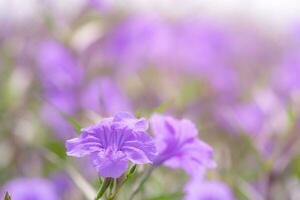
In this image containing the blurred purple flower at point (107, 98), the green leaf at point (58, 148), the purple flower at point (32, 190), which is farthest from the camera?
the blurred purple flower at point (107, 98)

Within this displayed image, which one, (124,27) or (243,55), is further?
(243,55)

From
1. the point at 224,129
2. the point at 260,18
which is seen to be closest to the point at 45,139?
the point at 224,129

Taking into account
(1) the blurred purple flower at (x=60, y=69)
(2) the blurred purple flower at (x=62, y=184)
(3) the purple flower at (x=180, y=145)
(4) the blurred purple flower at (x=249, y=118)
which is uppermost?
(4) the blurred purple flower at (x=249, y=118)

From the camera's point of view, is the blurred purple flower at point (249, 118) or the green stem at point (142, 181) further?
the blurred purple flower at point (249, 118)

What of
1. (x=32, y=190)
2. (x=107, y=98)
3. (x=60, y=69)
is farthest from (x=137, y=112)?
(x=107, y=98)

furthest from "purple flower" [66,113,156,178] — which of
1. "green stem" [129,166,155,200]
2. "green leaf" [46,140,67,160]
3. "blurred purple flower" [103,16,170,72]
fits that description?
"blurred purple flower" [103,16,170,72]

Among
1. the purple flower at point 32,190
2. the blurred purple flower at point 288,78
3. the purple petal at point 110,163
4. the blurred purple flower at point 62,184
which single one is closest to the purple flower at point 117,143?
the purple petal at point 110,163

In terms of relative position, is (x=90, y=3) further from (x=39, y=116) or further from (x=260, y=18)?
(x=260, y=18)

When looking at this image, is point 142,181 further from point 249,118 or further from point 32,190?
point 249,118

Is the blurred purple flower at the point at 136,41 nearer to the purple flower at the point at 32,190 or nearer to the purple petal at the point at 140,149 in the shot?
the purple flower at the point at 32,190
